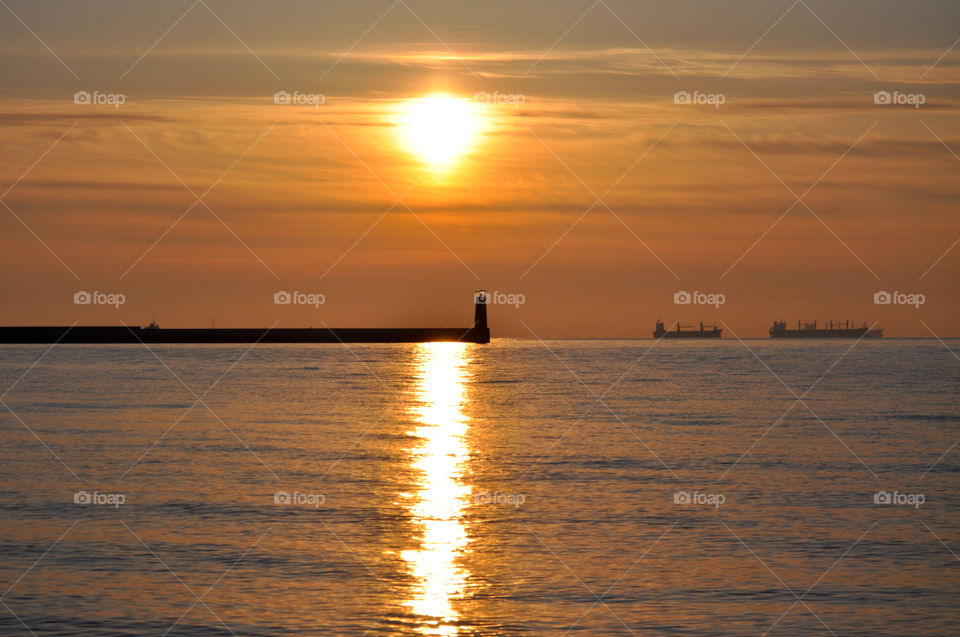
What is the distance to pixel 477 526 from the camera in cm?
2316

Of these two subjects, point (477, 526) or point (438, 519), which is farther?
point (438, 519)

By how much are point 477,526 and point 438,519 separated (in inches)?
43.7

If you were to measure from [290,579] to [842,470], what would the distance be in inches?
762

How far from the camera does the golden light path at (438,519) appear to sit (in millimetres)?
17062

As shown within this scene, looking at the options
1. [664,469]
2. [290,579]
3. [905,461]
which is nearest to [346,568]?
[290,579]

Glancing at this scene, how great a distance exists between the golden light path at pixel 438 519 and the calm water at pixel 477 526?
0.09 metres

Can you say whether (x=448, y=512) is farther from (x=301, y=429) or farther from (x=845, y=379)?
(x=845, y=379)

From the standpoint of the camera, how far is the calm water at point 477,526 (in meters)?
17.0

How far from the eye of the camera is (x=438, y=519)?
2392 centimetres

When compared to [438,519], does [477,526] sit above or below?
below

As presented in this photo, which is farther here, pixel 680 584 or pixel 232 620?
pixel 680 584

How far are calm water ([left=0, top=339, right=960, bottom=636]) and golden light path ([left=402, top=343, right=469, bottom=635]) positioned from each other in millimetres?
85

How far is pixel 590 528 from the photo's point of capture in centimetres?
2308

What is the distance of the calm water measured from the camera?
55.9ft
